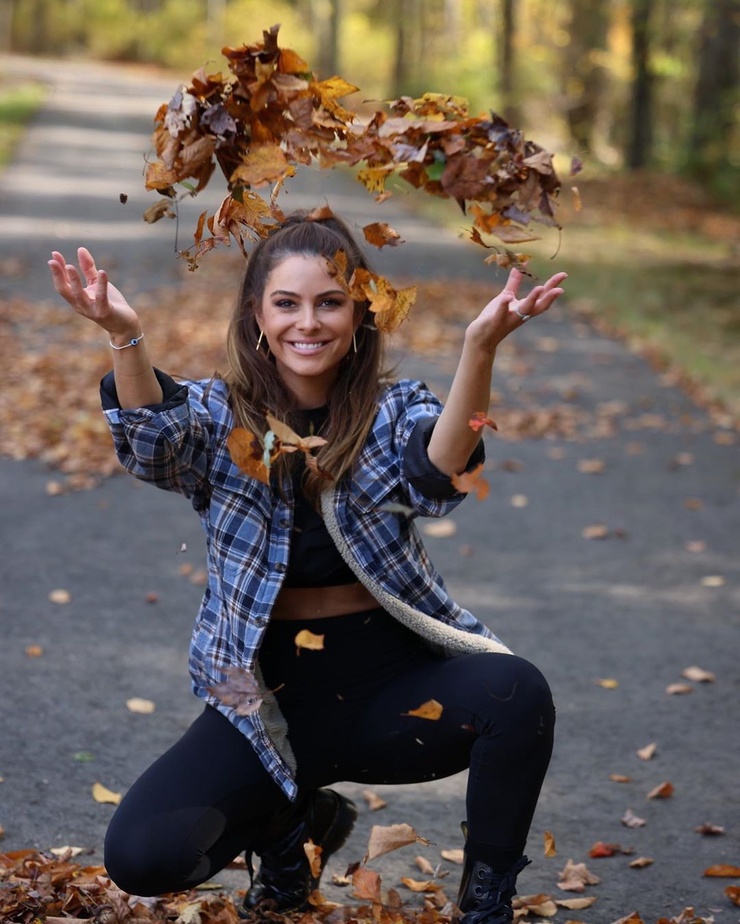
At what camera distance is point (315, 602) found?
3.31 meters

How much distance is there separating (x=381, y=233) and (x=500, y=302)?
18.6 inches

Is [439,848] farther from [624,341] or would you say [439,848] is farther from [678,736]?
[624,341]

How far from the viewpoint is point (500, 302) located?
2.92m

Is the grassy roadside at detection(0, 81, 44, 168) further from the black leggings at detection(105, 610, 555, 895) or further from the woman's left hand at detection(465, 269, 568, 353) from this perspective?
the woman's left hand at detection(465, 269, 568, 353)

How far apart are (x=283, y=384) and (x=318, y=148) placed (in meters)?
0.61

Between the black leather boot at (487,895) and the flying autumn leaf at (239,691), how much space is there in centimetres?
64

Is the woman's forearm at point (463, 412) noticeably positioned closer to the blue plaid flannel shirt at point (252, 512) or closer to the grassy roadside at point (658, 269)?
the blue plaid flannel shirt at point (252, 512)

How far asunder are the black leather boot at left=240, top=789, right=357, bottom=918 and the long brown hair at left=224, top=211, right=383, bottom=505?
2.89 feet

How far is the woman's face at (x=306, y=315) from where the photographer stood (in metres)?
3.27

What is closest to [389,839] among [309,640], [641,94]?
[309,640]

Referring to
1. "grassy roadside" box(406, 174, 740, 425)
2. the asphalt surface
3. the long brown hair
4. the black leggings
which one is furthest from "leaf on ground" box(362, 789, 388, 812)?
"grassy roadside" box(406, 174, 740, 425)

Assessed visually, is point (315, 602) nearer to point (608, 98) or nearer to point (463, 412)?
point (463, 412)

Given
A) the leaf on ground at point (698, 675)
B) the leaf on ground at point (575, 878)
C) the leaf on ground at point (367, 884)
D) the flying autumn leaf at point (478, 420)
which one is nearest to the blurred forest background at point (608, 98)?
the flying autumn leaf at point (478, 420)

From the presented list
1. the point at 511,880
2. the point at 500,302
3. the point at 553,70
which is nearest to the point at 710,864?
the point at 511,880
